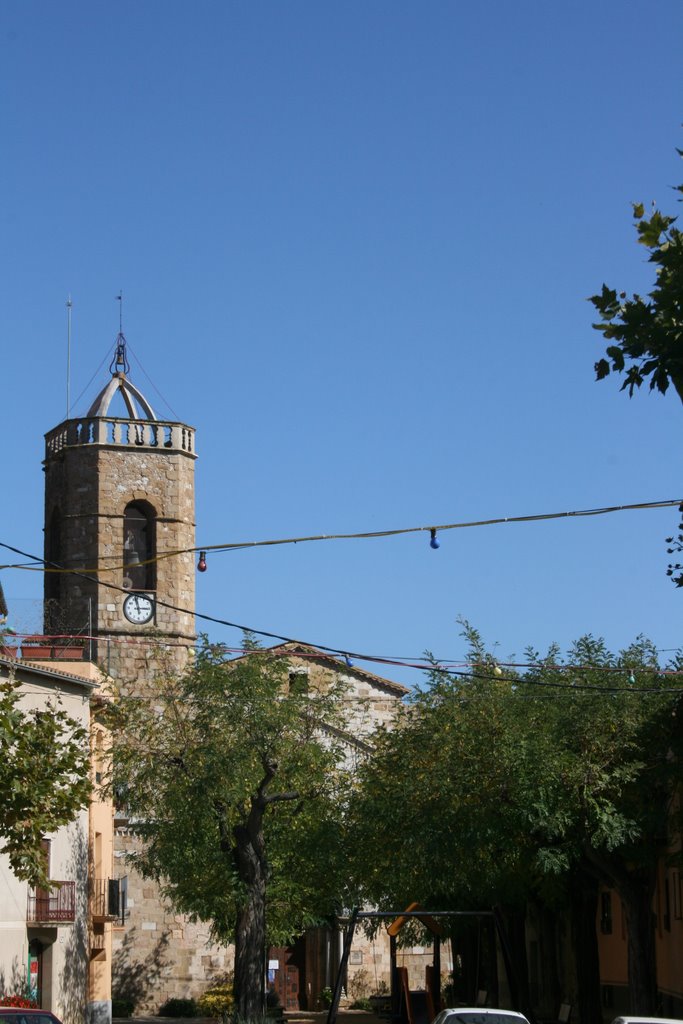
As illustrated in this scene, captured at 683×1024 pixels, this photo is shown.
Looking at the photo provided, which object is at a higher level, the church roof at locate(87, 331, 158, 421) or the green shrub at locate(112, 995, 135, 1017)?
the church roof at locate(87, 331, 158, 421)

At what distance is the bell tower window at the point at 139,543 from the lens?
54.9m

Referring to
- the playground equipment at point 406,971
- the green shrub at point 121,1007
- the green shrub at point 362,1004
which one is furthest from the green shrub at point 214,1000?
the playground equipment at point 406,971

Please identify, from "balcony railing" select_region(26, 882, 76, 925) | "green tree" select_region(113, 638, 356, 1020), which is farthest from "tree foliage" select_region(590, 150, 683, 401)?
"balcony railing" select_region(26, 882, 76, 925)

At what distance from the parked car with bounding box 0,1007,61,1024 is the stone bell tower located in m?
30.4

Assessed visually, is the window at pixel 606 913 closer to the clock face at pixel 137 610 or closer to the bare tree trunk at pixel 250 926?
the bare tree trunk at pixel 250 926

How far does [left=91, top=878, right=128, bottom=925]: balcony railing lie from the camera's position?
44031 mm

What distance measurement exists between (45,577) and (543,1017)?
79.3 ft

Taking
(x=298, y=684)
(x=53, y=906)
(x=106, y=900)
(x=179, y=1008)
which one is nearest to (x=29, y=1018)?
(x=298, y=684)

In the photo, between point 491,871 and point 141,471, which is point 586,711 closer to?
point 491,871

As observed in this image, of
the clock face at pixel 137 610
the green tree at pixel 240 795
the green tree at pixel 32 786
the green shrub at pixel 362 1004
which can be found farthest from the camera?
the green shrub at pixel 362 1004

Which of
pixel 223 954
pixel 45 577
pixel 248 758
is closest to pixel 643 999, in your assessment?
pixel 248 758

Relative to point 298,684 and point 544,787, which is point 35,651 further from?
point 544,787

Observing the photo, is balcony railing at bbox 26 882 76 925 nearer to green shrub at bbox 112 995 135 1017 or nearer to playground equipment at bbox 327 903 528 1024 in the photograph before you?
playground equipment at bbox 327 903 528 1024

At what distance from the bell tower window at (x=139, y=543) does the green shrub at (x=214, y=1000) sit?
539 inches
